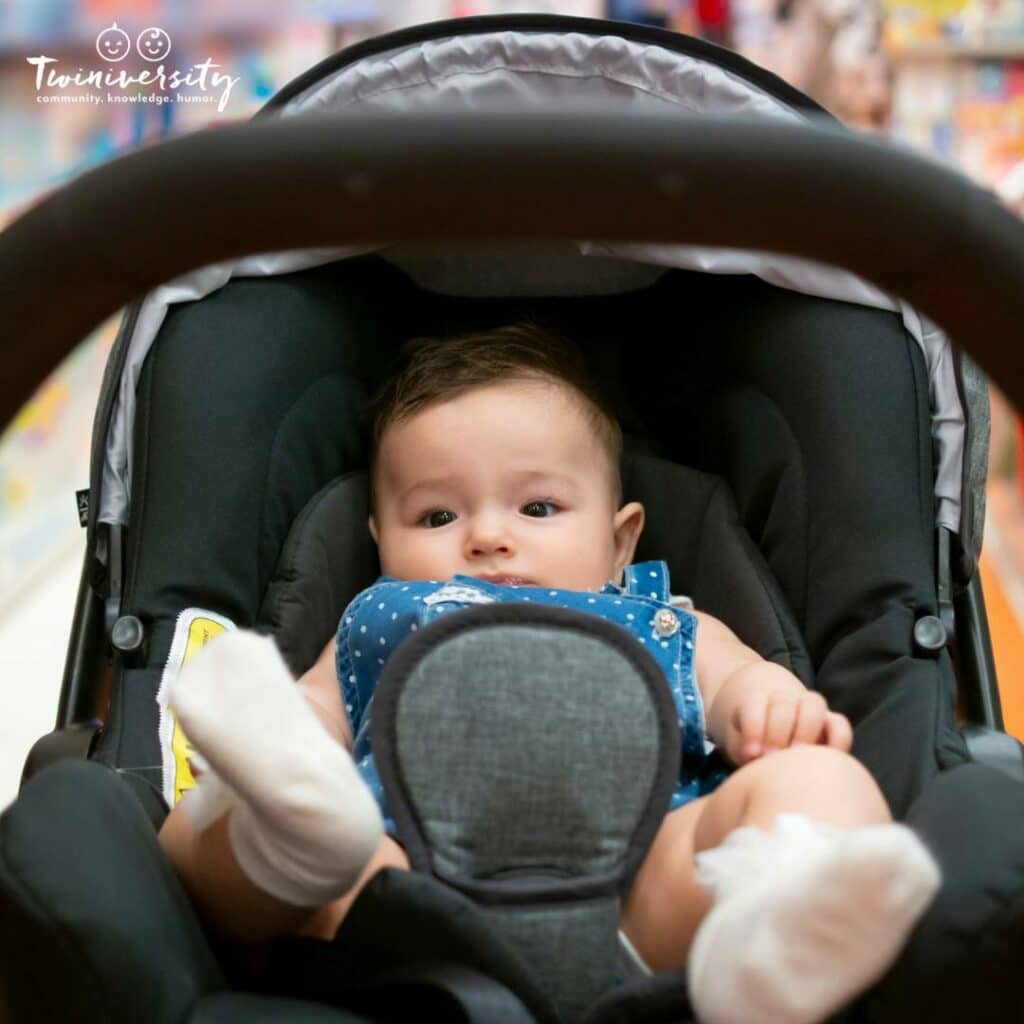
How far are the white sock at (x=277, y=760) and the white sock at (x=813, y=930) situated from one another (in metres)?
0.19

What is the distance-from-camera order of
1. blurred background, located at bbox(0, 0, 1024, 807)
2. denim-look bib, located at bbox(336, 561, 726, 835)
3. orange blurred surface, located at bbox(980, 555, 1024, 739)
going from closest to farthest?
denim-look bib, located at bbox(336, 561, 726, 835)
orange blurred surface, located at bbox(980, 555, 1024, 739)
blurred background, located at bbox(0, 0, 1024, 807)

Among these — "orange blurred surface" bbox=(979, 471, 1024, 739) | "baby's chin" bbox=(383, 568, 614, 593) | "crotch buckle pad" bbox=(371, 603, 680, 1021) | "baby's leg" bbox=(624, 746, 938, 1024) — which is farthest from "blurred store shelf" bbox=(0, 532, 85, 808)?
"baby's leg" bbox=(624, 746, 938, 1024)

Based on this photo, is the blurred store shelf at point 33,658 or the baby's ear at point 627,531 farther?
the blurred store shelf at point 33,658

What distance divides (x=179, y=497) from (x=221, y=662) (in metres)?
0.47

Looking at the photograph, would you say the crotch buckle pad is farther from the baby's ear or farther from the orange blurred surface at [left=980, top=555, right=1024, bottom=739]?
the orange blurred surface at [left=980, top=555, right=1024, bottom=739]

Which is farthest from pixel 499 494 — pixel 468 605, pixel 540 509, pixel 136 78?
pixel 136 78

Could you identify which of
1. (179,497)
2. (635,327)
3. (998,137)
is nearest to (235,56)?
(998,137)

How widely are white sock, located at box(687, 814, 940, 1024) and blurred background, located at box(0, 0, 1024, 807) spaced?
2.17 metres

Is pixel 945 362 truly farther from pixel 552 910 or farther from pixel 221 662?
pixel 221 662

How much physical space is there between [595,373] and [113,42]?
201cm

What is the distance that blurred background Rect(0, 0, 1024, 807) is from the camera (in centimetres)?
294

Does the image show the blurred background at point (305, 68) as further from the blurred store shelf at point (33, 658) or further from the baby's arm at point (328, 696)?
the baby's arm at point (328, 696)

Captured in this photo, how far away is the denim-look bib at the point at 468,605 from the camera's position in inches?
43.7

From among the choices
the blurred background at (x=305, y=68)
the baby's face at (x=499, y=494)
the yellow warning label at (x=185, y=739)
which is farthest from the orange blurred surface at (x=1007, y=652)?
the yellow warning label at (x=185, y=739)
